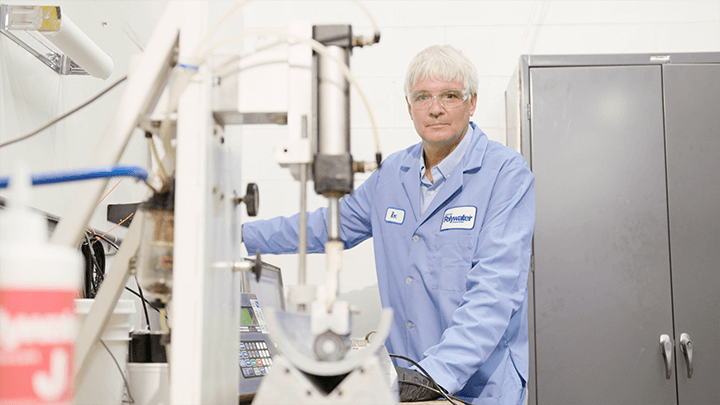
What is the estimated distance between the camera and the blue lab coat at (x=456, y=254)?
131 centimetres

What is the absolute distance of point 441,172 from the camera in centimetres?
179

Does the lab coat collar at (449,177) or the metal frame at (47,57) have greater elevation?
the metal frame at (47,57)

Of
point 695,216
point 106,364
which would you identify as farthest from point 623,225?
point 106,364

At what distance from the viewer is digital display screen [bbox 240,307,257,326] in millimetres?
1303

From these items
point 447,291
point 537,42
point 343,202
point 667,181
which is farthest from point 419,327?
point 537,42

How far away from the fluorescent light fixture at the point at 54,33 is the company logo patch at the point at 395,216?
0.90 metres

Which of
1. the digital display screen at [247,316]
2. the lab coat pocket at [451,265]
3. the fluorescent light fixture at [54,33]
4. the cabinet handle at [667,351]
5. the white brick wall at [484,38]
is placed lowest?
the cabinet handle at [667,351]

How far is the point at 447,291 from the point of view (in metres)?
1.58

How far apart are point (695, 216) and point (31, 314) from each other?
2380mm

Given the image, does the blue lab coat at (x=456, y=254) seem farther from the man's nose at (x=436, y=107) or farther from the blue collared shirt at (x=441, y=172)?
the man's nose at (x=436, y=107)

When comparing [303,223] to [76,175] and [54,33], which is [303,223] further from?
[54,33]

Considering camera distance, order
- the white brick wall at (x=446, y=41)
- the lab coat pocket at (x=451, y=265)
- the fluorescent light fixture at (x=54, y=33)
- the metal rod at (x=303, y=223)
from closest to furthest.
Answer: the metal rod at (x=303, y=223), the fluorescent light fixture at (x=54, y=33), the lab coat pocket at (x=451, y=265), the white brick wall at (x=446, y=41)

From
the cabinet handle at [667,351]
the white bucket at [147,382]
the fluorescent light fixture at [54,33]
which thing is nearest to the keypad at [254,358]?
the white bucket at [147,382]

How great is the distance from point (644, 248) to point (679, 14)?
1.17 m
